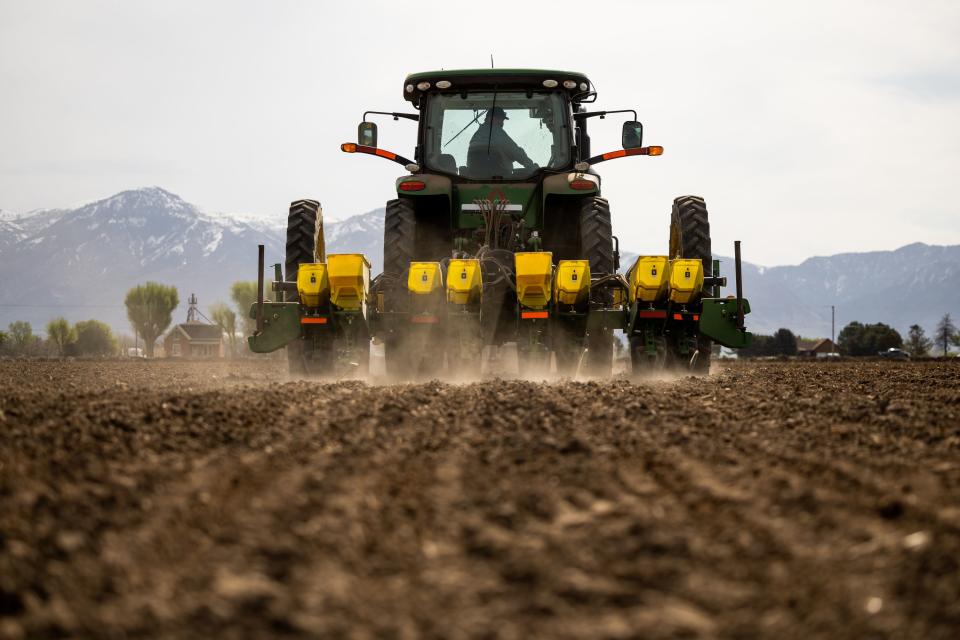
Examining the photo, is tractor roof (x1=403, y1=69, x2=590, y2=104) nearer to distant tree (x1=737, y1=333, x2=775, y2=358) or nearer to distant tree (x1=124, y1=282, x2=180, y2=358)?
distant tree (x1=737, y1=333, x2=775, y2=358)

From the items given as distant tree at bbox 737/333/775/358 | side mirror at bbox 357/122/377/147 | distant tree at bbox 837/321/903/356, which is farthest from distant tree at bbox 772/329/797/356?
side mirror at bbox 357/122/377/147

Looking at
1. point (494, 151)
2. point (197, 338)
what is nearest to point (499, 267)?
Result: point (494, 151)

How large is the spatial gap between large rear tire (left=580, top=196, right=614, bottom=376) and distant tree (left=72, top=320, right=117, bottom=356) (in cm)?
8257

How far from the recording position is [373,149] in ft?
30.3

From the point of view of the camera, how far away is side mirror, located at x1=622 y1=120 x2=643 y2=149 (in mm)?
9172

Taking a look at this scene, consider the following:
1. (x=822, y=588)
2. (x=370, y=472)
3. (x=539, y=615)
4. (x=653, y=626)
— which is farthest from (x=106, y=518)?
(x=822, y=588)

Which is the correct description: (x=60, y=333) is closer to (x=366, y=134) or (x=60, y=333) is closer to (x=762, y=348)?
(x=762, y=348)

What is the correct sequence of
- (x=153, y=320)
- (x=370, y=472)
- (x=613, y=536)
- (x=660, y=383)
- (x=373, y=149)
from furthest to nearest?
1. (x=153, y=320)
2. (x=373, y=149)
3. (x=660, y=383)
4. (x=370, y=472)
5. (x=613, y=536)

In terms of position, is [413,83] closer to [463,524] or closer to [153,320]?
[463,524]

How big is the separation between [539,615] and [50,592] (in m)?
1.21

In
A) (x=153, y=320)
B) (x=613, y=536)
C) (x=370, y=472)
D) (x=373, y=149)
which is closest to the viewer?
(x=613, y=536)

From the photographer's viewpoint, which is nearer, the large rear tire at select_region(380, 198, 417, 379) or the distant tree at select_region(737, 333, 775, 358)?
the large rear tire at select_region(380, 198, 417, 379)

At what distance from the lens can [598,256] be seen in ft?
29.0

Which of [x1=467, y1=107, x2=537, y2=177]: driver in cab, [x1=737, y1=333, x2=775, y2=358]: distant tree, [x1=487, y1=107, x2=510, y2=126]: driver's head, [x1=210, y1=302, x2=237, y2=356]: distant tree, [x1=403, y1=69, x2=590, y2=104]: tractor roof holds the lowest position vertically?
[x1=737, y1=333, x2=775, y2=358]: distant tree
